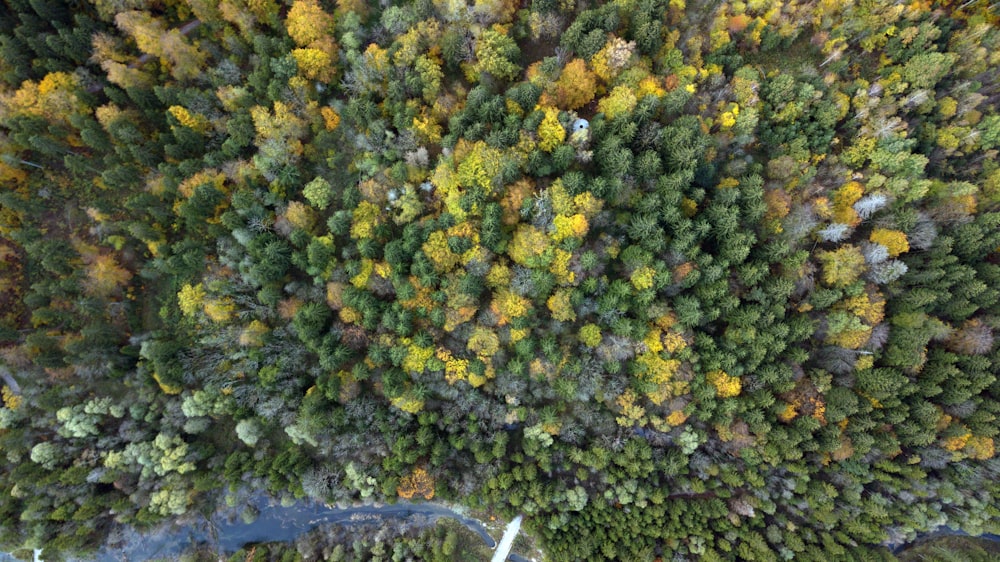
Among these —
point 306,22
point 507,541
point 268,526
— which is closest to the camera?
point 306,22

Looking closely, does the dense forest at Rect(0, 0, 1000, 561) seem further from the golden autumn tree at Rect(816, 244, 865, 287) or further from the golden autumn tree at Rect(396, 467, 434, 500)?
the golden autumn tree at Rect(816, 244, 865, 287)

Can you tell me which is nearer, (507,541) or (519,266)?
(519,266)

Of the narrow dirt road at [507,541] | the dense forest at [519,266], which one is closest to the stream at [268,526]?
the narrow dirt road at [507,541]

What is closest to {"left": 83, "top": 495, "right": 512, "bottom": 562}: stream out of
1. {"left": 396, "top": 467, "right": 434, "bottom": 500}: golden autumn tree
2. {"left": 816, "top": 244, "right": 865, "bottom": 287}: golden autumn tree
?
{"left": 396, "top": 467, "right": 434, "bottom": 500}: golden autumn tree

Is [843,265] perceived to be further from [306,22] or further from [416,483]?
[306,22]

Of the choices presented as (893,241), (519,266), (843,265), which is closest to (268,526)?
(519,266)

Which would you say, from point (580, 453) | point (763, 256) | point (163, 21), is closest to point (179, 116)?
point (163, 21)

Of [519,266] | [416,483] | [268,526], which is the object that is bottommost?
[268,526]
